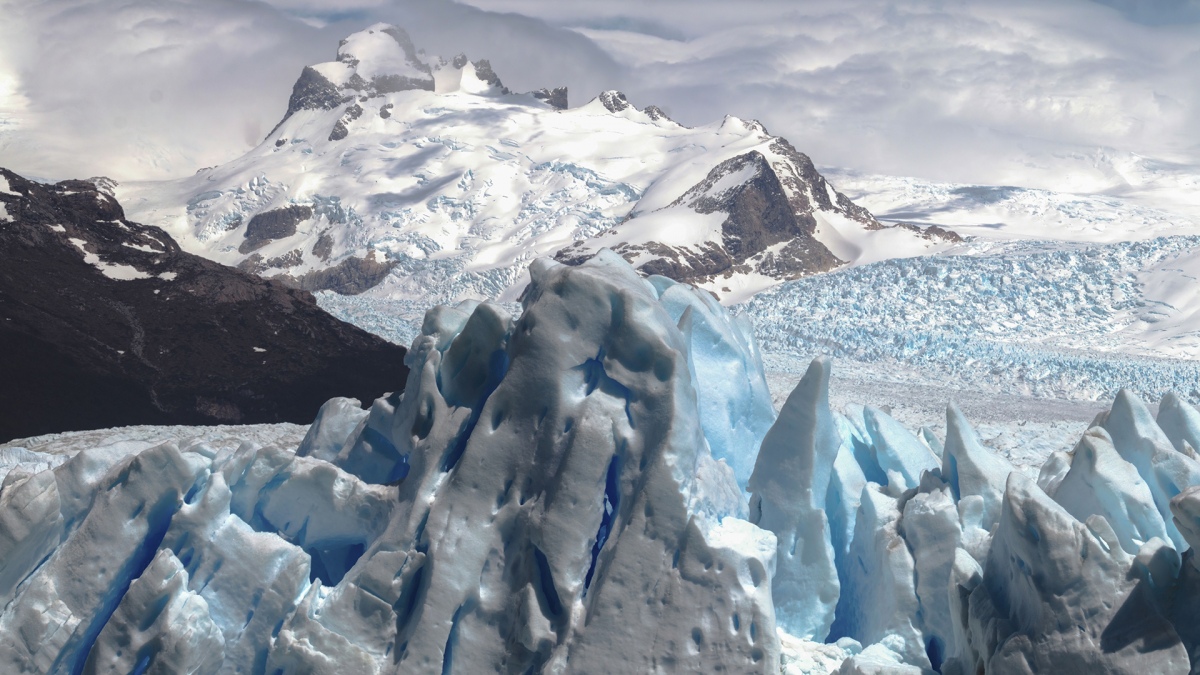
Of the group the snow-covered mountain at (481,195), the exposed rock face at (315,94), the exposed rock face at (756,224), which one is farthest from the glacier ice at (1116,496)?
the exposed rock face at (315,94)

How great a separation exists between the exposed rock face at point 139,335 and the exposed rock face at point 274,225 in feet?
213

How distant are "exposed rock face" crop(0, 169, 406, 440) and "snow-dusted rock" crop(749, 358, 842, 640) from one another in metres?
14.1

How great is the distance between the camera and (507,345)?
340 inches

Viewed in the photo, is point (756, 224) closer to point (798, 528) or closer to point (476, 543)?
point (798, 528)

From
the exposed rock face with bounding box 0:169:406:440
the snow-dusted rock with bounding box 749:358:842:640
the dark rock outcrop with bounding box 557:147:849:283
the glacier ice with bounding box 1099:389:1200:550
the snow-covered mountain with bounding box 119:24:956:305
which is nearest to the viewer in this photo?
the glacier ice with bounding box 1099:389:1200:550

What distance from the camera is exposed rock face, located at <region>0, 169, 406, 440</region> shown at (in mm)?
19312

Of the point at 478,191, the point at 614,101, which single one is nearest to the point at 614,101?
the point at 614,101

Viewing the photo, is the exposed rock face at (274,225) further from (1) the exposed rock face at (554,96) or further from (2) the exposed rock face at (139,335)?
(2) the exposed rock face at (139,335)

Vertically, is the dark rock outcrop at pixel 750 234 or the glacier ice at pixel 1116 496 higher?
the glacier ice at pixel 1116 496

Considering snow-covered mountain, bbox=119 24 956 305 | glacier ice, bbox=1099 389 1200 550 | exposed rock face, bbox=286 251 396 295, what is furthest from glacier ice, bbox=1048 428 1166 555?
exposed rock face, bbox=286 251 396 295

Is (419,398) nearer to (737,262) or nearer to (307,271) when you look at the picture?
(737,262)

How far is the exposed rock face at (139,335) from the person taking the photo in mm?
19312

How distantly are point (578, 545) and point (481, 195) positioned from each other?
76.7 meters

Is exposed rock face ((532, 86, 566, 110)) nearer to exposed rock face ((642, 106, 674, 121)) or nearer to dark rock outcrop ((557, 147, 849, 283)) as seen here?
exposed rock face ((642, 106, 674, 121))
